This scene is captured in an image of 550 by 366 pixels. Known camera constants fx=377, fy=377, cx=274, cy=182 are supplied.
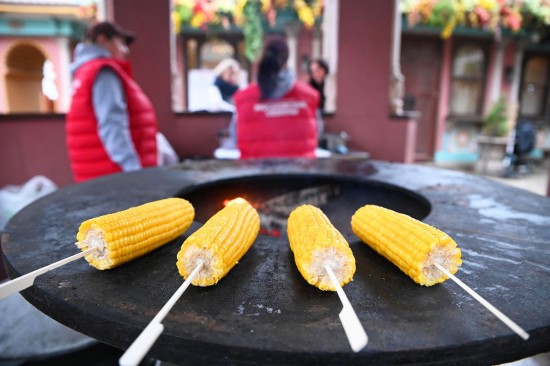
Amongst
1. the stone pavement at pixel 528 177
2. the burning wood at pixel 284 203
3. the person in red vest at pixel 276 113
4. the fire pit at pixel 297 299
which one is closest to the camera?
the fire pit at pixel 297 299

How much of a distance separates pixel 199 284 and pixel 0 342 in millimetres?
1440

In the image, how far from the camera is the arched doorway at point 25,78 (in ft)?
35.7

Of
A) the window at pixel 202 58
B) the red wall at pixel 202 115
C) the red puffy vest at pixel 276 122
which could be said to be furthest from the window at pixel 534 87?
the red puffy vest at pixel 276 122

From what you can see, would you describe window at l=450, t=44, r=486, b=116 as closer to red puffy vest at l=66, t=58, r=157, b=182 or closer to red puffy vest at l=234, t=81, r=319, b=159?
red puffy vest at l=234, t=81, r=319, b=159

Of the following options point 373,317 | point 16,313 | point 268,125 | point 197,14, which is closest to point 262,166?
point 268,125

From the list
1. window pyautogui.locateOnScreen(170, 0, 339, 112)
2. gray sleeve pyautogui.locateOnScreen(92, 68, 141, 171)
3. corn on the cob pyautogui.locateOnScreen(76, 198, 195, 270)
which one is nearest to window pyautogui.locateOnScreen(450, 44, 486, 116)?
window pyautogui.locateOnScreen(170, 0, 339, 112)

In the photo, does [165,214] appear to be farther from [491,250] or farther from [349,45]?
[349,45]

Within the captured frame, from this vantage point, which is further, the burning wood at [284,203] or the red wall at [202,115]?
the red wall at [202,115]

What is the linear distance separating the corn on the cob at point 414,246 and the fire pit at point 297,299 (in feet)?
0.11

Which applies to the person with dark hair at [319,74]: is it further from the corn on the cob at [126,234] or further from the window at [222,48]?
the corn on the cob at [126,234]

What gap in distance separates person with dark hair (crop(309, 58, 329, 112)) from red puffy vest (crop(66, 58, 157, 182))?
3570 mm

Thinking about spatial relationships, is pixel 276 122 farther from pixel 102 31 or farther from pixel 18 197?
pixel 18 197

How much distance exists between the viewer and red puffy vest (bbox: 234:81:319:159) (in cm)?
334

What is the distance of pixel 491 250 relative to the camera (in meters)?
1.09
